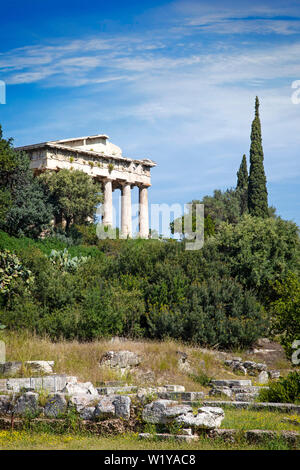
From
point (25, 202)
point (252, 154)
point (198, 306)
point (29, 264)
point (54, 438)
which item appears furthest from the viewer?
point (252, 154)

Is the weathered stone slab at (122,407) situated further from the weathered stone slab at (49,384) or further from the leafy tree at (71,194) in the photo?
the leafy tree at (71,194)

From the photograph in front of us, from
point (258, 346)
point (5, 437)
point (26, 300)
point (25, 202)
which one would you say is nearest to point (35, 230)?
point (25, 202)

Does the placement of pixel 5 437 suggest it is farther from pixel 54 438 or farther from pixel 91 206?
pixel 91 206

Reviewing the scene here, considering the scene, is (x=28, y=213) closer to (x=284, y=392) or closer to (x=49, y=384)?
(x=49, y=384)

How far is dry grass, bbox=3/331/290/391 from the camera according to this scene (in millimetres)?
17844

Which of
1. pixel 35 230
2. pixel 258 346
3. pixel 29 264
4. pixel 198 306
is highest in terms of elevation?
pixel 35 230

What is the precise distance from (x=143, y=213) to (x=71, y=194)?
1520 cm

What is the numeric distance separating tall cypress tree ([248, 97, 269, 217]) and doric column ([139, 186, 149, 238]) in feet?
41.9

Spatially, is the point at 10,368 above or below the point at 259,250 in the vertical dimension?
below

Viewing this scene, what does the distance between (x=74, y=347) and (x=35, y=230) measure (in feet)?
74.0

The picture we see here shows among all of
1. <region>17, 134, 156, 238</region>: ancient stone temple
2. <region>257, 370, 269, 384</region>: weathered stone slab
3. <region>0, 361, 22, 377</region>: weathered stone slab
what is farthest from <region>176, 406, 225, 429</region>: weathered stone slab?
<region>17, 134, 156, 238</region>: ancient stone temple

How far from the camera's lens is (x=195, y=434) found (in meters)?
9.93

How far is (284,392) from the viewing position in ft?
41.4

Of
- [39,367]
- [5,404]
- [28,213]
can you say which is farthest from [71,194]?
[5,404]
